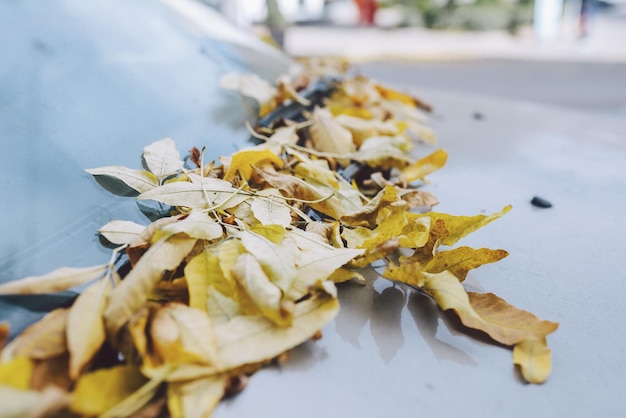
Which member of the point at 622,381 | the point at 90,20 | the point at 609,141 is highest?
the point at 90,20

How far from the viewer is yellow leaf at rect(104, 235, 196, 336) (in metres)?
0.59

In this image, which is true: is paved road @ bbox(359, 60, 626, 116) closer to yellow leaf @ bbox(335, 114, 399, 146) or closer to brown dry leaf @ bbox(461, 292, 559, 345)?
yellow leaf @ bbox(335, 114, 399, 146)

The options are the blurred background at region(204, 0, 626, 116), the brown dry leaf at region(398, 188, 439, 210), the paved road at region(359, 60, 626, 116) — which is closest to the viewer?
the brown dry leaf at region(398, 188, 439, 210)

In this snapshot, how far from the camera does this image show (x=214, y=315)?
639 mm

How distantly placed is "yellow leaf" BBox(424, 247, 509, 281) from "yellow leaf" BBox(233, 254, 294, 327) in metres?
0.26

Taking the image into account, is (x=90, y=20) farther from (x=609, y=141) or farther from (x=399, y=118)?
(x=609, y=141)

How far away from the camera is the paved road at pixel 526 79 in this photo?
416 centimetres

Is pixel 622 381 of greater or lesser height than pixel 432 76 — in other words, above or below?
above

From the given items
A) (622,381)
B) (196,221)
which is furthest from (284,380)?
(622,381)

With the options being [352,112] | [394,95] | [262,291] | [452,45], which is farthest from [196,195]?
[452,45]

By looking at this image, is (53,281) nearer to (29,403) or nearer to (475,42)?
(29,403)

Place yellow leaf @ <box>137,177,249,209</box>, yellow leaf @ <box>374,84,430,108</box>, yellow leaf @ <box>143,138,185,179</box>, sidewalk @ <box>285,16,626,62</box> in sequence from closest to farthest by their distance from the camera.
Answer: yellow leaf @ <box>137,177,249,209</box>, yellow leaf @ <box>143,138,185,179</box>, yellow leaf @ <box>374,84,430,108</box>, sidewalk @ <box>285,16,626,62</box>

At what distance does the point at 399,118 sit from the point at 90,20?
0.83 m

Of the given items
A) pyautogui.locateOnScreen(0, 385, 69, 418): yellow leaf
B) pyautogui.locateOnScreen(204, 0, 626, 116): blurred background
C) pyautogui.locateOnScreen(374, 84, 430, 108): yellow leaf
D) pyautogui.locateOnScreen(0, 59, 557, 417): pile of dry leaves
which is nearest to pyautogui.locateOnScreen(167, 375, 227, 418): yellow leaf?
pyautogui.locateOnScreen(0, 59, 557, 417): pile of dry leaves
